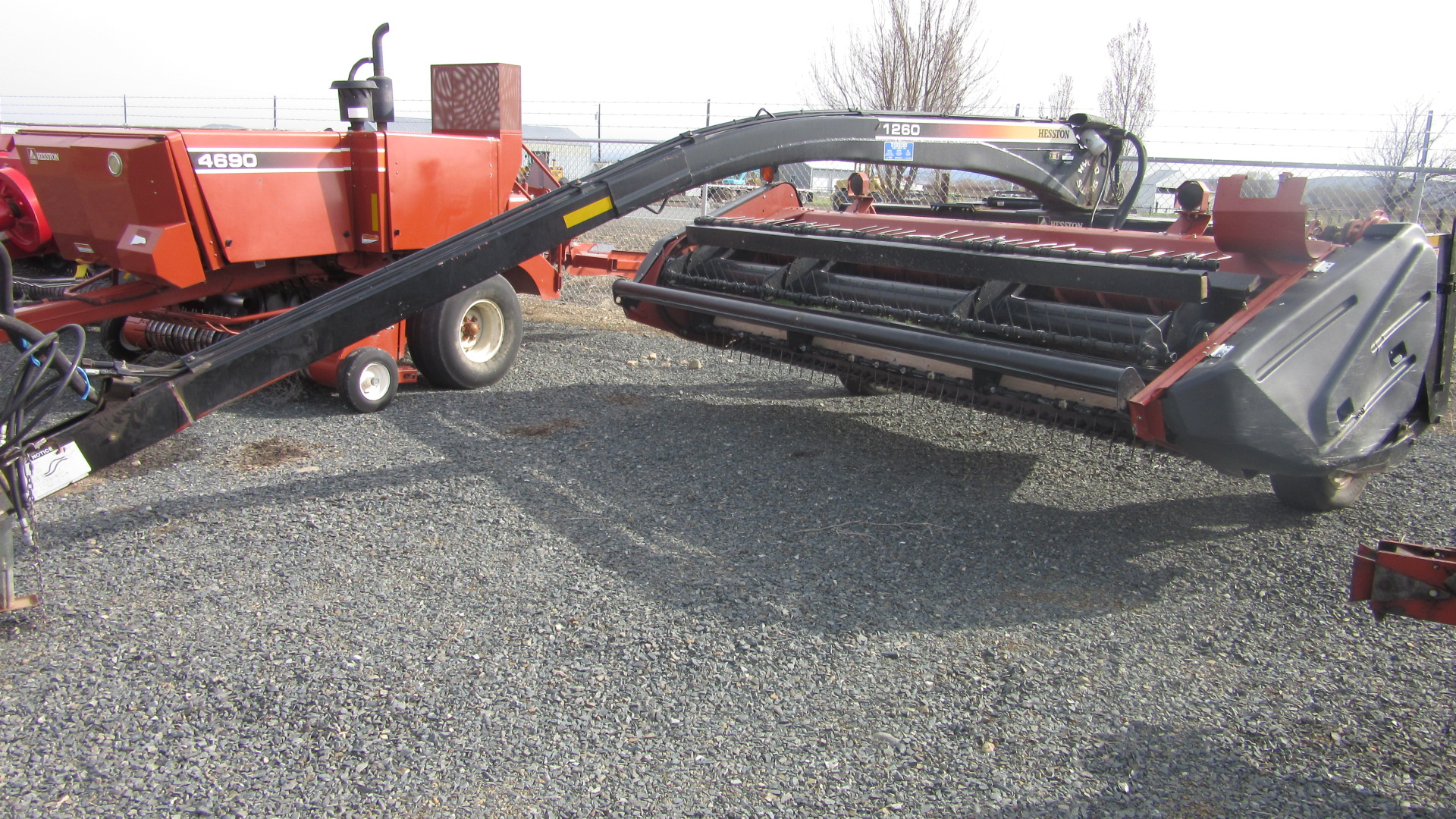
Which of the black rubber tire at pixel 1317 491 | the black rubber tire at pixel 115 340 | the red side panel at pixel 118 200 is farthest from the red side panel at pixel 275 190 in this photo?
the black rubber tire at pixel 1317 491

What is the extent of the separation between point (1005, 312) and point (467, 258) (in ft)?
7.62

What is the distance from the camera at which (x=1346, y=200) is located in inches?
389

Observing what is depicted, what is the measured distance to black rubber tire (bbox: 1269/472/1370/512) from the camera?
173 inches

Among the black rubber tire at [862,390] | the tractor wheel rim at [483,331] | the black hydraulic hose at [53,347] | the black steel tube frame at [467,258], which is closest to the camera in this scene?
the black hydraulic hose at [53,347]

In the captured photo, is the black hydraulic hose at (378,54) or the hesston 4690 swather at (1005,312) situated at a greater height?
the black hydraulic hose at (378,54)

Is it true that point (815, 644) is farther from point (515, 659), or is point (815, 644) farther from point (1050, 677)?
point (515, 659)

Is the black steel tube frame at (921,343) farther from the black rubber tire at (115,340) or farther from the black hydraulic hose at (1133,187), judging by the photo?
the black rubber tire at (115,340)

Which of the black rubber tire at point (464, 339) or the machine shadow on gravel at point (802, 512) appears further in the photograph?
the black rubber tire at point (464, 339)

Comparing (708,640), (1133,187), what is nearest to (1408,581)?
(708,640)

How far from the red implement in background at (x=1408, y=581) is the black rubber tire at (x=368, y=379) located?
501cm

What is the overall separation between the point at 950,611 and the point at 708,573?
89 centimetres

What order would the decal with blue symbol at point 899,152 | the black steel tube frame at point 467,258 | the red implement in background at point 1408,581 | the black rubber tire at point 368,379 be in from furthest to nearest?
the black rubber tire at point 368,379 < the decal with blue symbol at point 899,152 < the black steel tube frame at point 467,258 < the red implement in background at point 1408,581

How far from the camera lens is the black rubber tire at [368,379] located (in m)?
5.75

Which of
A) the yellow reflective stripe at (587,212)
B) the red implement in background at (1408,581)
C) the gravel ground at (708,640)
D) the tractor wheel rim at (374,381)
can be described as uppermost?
the yellow reflective stripe at (587,212)
